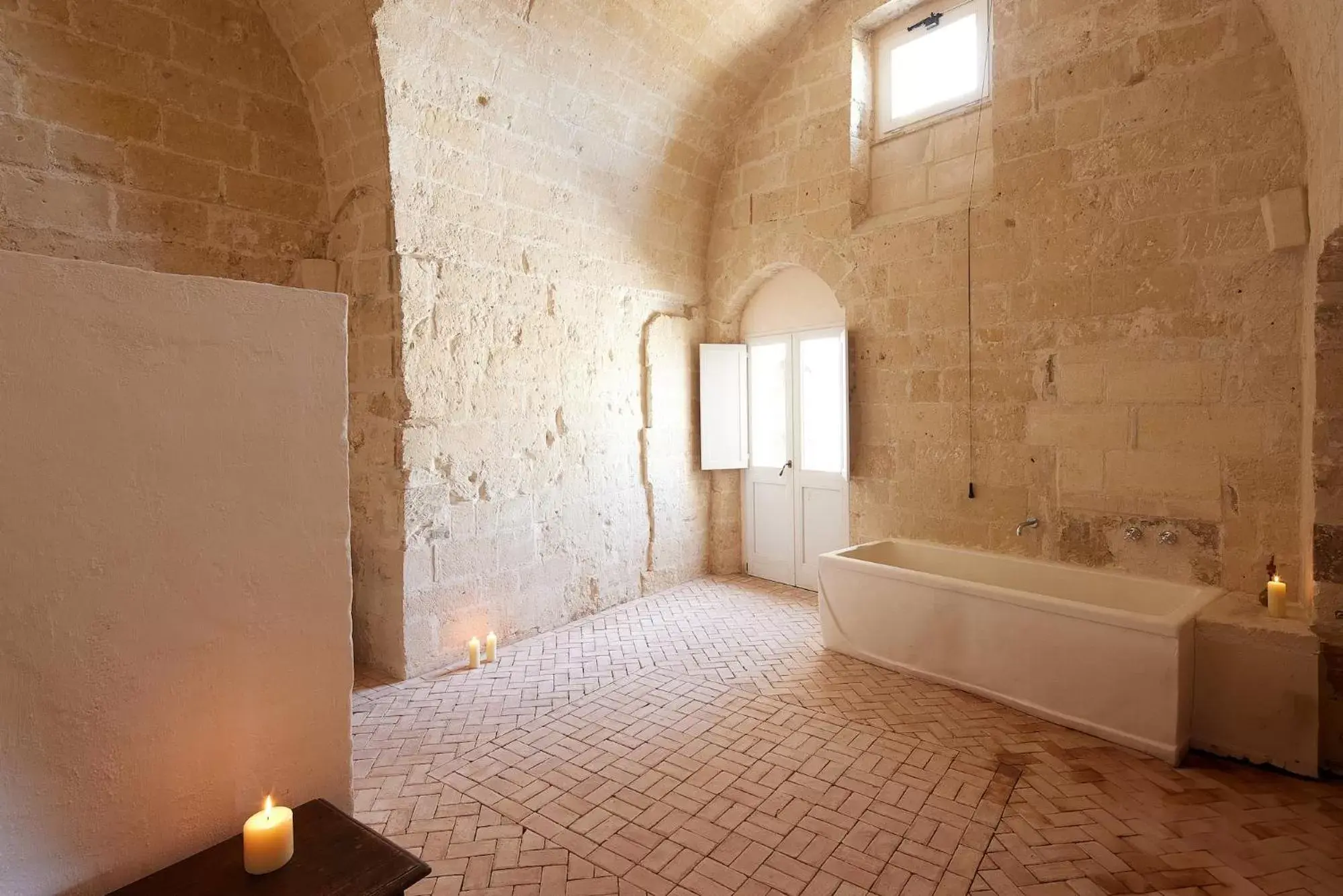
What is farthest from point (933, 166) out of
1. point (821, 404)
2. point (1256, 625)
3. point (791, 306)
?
point (1256, 625)

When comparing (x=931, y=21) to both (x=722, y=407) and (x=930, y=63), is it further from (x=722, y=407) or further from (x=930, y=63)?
(x=722, y=407)

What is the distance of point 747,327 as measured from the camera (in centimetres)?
635

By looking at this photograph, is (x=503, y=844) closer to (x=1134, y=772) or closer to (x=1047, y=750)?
(x=1047, y=750)

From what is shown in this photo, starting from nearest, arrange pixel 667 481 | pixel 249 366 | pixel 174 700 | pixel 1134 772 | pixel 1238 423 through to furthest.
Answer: pixel 174 700, pixel 249 366, pixel 1134 772, pixel 1238 423, pixel 667 481

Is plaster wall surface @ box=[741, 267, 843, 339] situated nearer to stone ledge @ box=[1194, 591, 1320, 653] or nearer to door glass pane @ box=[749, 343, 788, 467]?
door glass pane @ box=[749, 343, 788, 467]

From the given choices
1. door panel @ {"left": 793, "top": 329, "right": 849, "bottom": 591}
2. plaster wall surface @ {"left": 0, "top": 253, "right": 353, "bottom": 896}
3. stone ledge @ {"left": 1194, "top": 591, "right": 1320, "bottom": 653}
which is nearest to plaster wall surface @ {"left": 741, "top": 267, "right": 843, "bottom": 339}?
door panel @ {"left": 793, "top": 329, "right": 849, "bottom": 591}

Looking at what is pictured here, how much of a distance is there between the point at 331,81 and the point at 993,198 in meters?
4.15

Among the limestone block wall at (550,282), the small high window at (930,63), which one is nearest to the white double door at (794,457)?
the limestone block wall at (550,282)

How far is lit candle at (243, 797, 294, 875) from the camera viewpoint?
146 cm

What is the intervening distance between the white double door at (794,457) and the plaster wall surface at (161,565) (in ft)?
14.4

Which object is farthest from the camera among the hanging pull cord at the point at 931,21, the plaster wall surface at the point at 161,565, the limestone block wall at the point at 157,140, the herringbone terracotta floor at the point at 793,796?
the hanging pull cord at the point at 931,21

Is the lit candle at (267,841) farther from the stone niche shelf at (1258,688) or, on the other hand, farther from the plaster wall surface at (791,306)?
the plaster wall surface at (791,306)

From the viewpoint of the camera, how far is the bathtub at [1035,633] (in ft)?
10.2

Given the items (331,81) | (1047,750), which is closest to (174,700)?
(1047,750)
